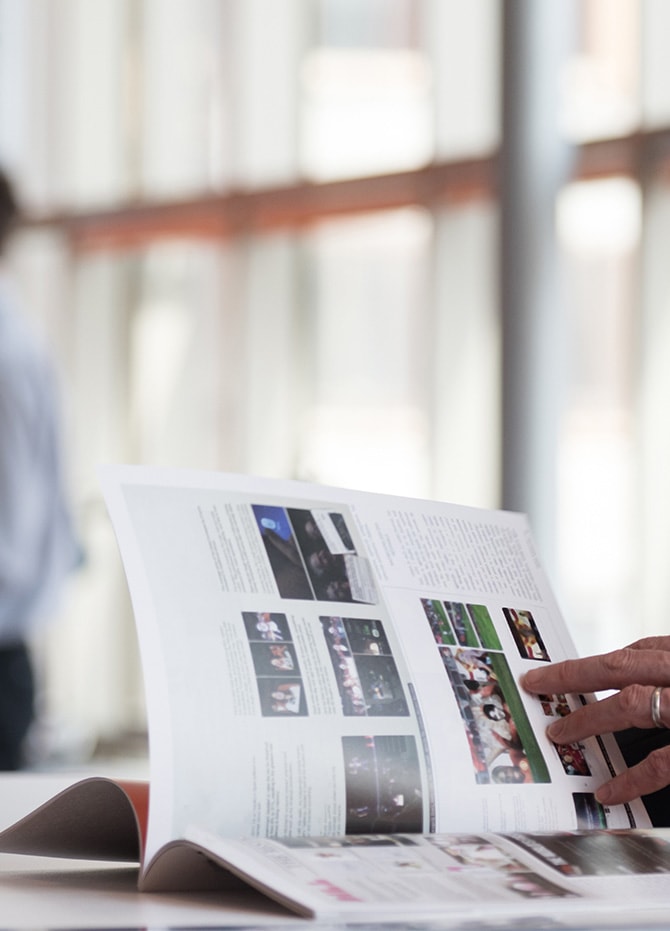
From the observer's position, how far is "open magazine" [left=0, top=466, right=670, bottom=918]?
0.68m

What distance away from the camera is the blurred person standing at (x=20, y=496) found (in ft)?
8.79

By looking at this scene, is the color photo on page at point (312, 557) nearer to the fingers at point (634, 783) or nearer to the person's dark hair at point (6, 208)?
the fingers at point (634, 783)

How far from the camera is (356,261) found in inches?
183

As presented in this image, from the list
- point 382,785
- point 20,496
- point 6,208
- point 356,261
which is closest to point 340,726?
point 382,785

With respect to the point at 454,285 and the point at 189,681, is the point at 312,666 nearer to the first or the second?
the point at 189,681

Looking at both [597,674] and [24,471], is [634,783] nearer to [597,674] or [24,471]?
[597,674]

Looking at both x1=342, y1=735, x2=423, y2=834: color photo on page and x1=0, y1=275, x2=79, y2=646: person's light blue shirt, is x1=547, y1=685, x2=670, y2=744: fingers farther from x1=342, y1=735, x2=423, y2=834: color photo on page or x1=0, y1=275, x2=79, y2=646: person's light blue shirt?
x1=0, y1=275, x2=79, y2=646: person's light blue shirt

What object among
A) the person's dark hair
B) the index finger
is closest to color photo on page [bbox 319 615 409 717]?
the index finger

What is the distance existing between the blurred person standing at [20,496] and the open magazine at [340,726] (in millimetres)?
1924

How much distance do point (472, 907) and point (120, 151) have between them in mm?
4802

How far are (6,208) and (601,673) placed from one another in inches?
84.4

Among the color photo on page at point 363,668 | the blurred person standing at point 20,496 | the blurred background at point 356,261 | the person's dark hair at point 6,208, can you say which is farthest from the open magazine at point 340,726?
the blurred background at point 356,261

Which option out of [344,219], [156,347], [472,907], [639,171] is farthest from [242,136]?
[472,907]

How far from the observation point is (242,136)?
4773mm
